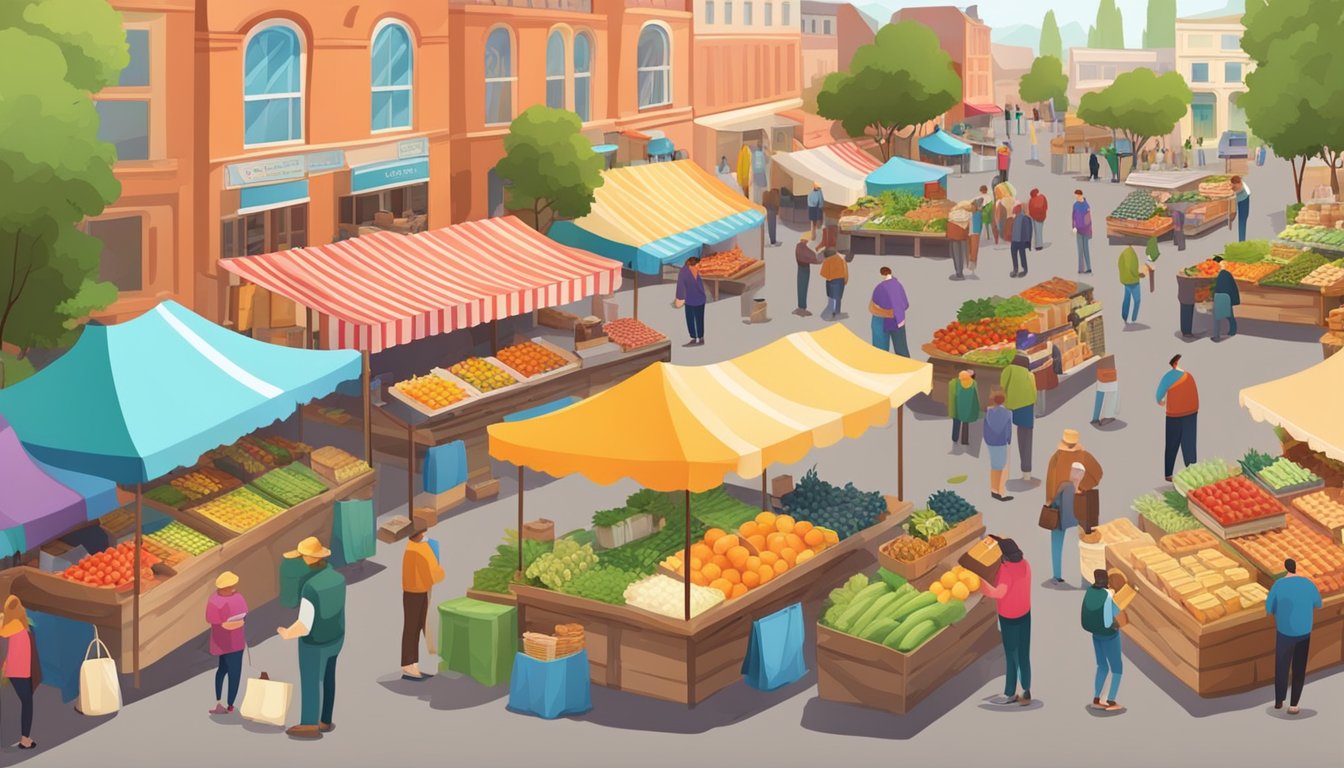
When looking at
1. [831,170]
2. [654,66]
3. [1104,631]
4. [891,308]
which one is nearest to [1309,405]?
[1104,631]

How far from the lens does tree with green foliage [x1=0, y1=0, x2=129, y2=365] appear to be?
59.2 feet

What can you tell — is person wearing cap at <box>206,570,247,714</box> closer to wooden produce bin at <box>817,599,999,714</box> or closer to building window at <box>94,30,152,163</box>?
wooden produce bin at <box>817,599,999,714</box>

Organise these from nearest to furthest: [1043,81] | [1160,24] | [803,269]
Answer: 1. [803,269]
2. [1043,81]
3. [1160,24]

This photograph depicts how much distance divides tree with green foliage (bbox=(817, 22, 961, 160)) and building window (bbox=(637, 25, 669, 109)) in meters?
12.0

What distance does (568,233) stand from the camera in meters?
31.4

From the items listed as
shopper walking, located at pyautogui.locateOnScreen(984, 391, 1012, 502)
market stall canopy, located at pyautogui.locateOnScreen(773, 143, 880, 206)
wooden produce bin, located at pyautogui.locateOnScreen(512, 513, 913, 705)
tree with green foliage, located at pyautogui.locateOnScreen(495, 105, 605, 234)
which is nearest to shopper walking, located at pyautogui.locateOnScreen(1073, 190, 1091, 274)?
market stall canopy, located at pyautogui.locateOnScreen(773, 143, 880, 206)

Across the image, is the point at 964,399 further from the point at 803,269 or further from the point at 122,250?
the point at 122,250

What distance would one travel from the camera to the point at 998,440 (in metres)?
20.7

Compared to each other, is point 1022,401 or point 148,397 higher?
point 148,397

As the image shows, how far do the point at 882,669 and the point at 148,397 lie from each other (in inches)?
286

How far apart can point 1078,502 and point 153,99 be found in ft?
43.3

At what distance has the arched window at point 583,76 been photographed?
37562 mm

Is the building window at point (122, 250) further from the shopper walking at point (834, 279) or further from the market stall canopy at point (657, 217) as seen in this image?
the shopper walking at point (834, 279)

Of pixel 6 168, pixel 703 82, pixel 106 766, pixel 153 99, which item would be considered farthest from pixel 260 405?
pixel 703 82
